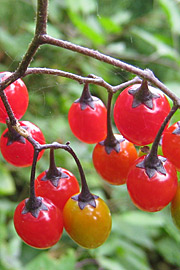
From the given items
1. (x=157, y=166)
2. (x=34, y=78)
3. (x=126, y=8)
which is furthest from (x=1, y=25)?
(x=157, y=166)

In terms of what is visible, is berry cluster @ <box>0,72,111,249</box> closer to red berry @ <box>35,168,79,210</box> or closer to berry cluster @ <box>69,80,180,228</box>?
red berry @ <box>35,168,79,210</box>

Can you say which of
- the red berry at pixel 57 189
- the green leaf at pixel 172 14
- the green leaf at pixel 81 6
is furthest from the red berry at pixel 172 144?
the green leaf at pixel 81 6

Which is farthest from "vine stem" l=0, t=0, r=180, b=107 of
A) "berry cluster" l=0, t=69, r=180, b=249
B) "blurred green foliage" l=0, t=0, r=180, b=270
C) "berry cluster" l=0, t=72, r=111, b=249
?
"blurred green foliage" l=0, t=0, r=180, b=270

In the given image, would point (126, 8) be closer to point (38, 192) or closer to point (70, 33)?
point (70, 33)

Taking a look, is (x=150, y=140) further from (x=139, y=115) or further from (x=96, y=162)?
(x=96, y=162)

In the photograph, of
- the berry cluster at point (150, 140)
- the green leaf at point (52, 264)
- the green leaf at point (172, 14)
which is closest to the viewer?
the berry cluster at point (150, 140)

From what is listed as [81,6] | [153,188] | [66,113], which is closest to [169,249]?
[66,113]

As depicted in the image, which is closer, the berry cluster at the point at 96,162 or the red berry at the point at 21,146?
the berry cluster at the point at 96,162

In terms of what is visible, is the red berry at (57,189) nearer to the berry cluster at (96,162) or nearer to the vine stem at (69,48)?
the berry cluster at (96,162)
